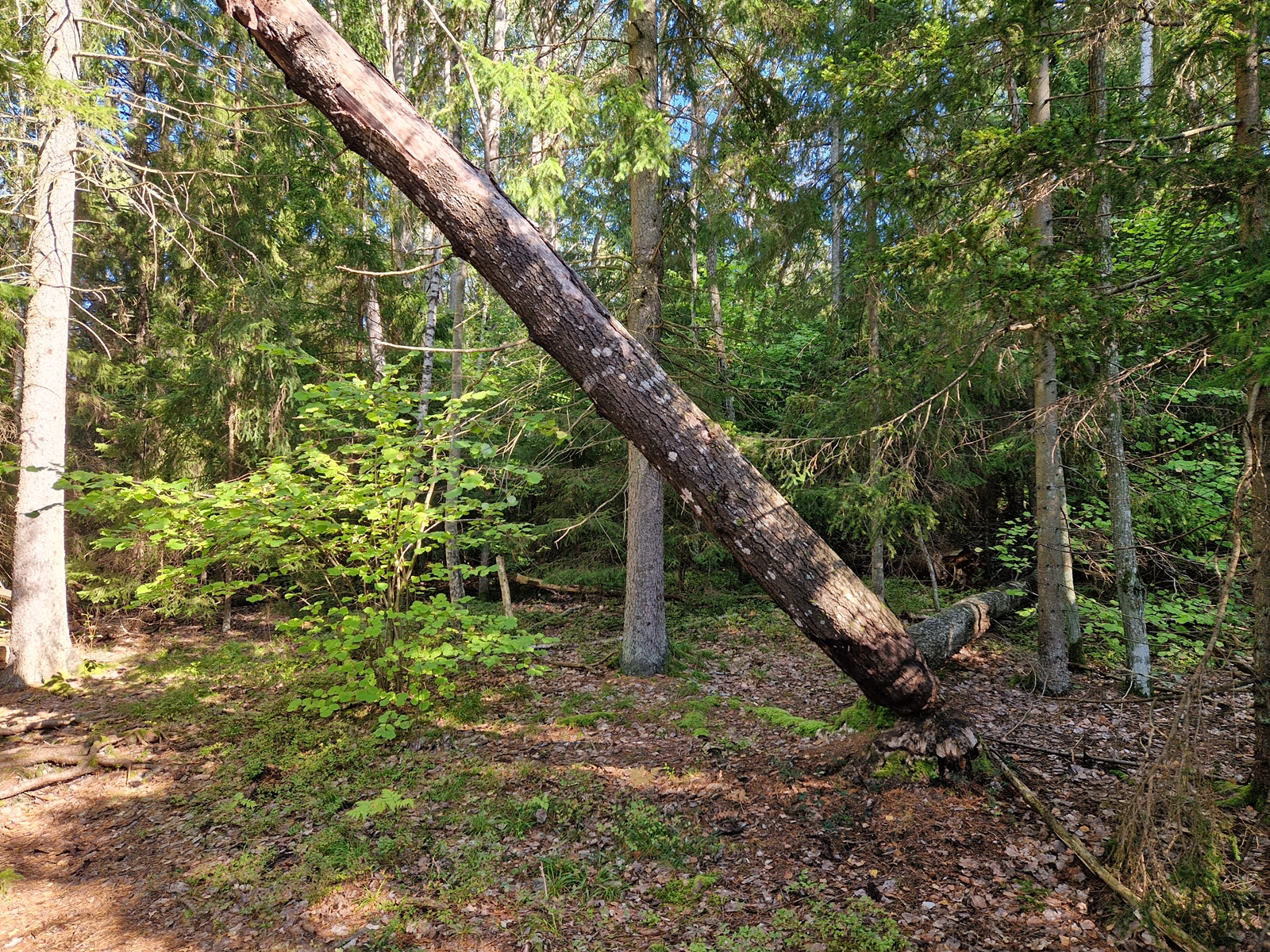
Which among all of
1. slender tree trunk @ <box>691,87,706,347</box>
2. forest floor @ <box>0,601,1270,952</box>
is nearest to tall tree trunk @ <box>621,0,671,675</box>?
slender tree trunk @ <box>691,87,706,347</box>

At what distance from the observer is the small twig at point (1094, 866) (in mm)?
2725

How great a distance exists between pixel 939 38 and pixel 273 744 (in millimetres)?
7868

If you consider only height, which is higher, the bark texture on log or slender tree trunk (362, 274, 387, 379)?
slender tree trunk (362, 274, 387, 379)

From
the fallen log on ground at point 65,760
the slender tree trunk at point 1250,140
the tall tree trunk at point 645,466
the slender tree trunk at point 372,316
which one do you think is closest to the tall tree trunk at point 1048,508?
the slender tree trunk at point 1250,140

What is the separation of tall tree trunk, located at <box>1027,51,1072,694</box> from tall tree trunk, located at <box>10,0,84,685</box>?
1068 cm

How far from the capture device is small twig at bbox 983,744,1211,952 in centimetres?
272

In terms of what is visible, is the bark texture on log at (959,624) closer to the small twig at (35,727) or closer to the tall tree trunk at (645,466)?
the tall tree trunk at (645,466)

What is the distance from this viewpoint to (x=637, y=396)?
12.6 feet

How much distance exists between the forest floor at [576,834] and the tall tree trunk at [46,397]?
4.84 ft

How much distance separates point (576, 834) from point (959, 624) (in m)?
5.60

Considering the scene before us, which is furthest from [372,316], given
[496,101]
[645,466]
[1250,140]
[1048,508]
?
[1250,140]

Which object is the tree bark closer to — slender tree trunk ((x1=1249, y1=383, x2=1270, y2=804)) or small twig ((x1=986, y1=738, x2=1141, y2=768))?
slender tree trunk ((x1=1249, y1=383, x2=1270, y2=804))

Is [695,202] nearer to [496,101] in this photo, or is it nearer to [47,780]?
[496,101]

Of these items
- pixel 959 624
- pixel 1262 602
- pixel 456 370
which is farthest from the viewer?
pixel 456 370
